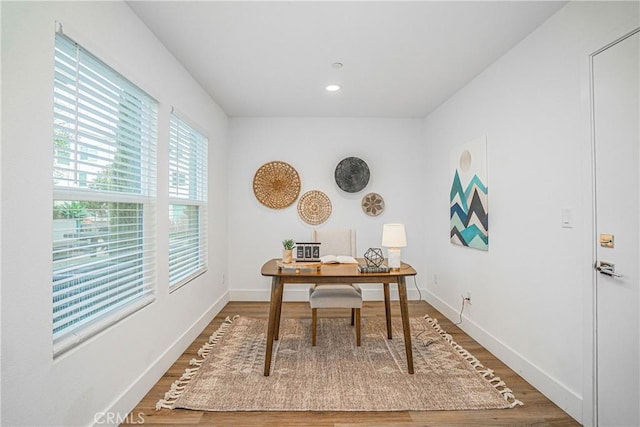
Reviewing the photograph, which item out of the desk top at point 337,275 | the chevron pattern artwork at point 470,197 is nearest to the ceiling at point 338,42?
the chevron pattern artwork at point 470,197

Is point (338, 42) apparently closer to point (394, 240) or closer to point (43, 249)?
point (394, 240)

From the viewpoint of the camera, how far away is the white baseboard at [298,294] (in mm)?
4266

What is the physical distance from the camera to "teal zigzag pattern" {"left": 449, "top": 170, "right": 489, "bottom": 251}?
2.82 metres

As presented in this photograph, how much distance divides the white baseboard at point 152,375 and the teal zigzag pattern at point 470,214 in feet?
8.97

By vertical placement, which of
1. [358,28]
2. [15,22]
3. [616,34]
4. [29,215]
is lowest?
[29,215]

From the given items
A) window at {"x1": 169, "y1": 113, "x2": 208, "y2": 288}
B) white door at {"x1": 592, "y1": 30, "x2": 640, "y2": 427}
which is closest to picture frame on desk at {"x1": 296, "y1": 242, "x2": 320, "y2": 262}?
window at {"x1": 169, "y1": 113, "x2": 208, "y2": 288}

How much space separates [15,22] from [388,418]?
2.57 meters

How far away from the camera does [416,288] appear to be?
14.1ft

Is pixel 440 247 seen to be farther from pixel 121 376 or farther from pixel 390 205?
pixel 121 376

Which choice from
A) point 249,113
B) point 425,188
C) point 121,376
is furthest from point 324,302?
point 249,113

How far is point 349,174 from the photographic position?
423cm

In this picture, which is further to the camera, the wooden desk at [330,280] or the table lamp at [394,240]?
the table lamp at [394,240]

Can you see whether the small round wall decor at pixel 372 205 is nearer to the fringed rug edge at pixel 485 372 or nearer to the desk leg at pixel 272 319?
the fringed rug edge at pixel 485 372
